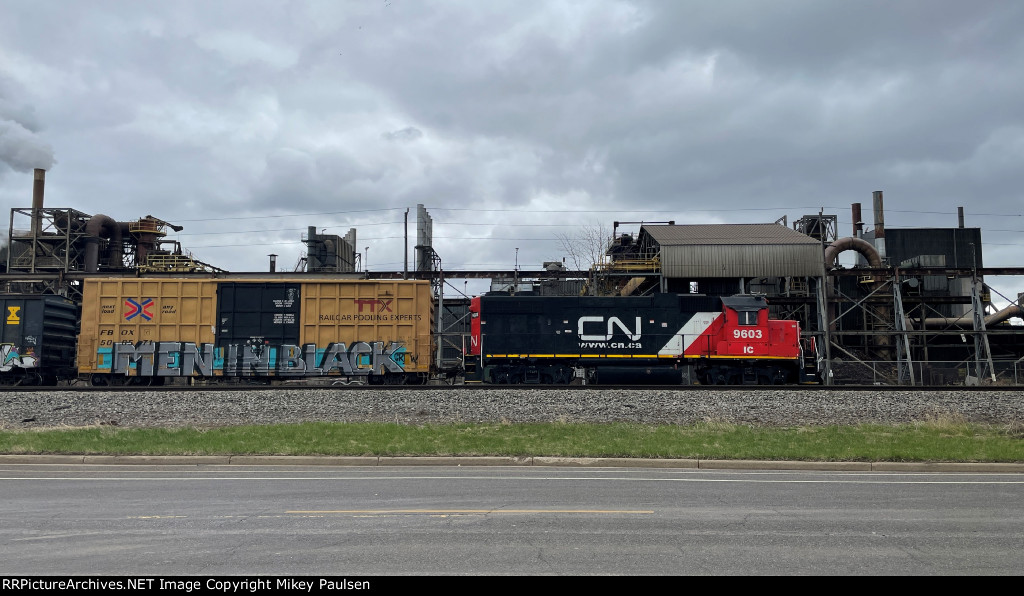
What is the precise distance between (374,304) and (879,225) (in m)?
50.3

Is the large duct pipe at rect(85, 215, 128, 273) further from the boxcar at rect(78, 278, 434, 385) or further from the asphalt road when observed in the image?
the asphalt road

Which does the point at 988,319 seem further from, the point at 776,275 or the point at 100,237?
the point at 100,237

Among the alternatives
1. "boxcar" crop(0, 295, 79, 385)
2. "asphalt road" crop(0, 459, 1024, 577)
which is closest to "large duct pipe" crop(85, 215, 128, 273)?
"boxcar" crop(0, 295, 79, 385)

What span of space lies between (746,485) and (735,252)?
28838mm

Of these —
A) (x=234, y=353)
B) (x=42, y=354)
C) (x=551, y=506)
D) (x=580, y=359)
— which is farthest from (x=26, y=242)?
(x=551, y=506)

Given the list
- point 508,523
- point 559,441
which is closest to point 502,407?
point 559,441

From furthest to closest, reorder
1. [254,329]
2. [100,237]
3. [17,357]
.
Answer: [100,237] → [254,329] → [17,357]

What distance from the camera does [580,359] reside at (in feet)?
80.5

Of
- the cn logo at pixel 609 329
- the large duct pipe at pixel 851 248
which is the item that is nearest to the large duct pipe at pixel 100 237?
the cn logo at pixel 609 329

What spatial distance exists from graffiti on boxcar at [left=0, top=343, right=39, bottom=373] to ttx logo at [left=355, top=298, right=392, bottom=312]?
11.1m

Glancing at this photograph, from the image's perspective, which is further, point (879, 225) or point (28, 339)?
point (879, 225)

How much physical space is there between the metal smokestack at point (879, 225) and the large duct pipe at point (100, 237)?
193 feet

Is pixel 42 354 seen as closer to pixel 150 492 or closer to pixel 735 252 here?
pixel 150 492

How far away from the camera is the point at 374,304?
79.3ft
